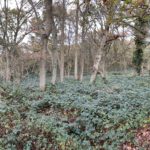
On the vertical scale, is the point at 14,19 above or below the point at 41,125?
above

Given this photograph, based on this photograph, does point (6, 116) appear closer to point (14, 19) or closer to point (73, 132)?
point (73, 132)

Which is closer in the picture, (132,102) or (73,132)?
(73,132)

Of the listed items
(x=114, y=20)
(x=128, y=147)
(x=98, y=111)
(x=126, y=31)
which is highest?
(x=126, y=31)

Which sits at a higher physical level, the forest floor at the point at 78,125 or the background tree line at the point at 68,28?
the background tree line at the point at 68,28

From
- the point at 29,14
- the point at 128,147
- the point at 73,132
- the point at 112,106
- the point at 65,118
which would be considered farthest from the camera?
the point at 29,14

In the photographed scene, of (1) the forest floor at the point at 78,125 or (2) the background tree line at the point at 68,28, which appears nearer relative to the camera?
(1) the forest floor at the point at 78,125

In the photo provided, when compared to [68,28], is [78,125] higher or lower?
lower

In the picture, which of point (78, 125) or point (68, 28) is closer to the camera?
point (78, 125)

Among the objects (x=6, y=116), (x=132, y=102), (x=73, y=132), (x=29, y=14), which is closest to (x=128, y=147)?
(x=73, y=132)

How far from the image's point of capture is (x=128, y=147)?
7020 mm

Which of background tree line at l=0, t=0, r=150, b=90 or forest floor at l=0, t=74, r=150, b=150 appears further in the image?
background tree line at l=0, t=0, r=150, b=90

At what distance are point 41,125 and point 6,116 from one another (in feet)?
5.18

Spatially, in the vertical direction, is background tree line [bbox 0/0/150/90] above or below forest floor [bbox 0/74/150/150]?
above

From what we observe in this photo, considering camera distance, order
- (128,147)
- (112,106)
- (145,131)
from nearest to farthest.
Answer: (128,147) → (145,131) → (112,106)
